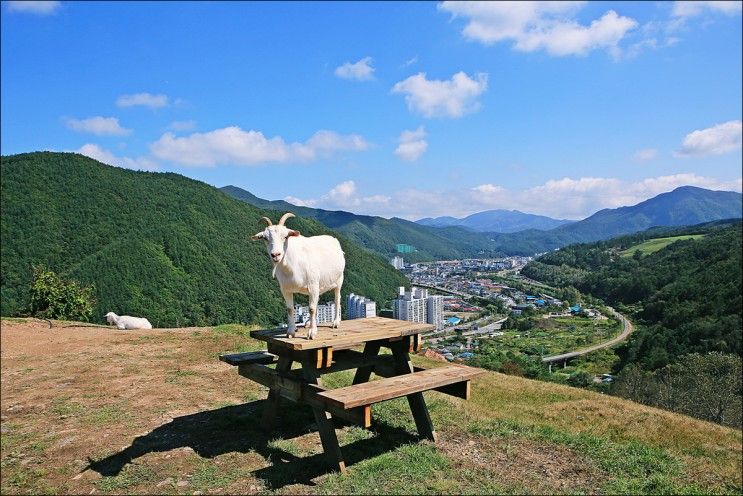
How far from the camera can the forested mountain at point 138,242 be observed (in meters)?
64.1

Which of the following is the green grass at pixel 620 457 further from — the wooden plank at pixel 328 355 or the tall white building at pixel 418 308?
the tall white building at pixel 418 308

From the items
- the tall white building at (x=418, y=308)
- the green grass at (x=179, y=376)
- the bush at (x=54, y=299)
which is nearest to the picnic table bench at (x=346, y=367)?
the green grass at (x=179, y=376)

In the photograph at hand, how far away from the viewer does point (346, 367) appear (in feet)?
24.1

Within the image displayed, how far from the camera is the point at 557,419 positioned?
8.84 m

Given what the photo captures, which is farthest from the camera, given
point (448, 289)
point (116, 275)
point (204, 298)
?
point (448, 289)

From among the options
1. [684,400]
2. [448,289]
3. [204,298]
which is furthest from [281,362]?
[448,289]

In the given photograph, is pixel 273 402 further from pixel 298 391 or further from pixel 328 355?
pixel 328 355

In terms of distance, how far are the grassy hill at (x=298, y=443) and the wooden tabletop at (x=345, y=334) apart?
5.15ft

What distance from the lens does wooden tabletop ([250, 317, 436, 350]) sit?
6242mm

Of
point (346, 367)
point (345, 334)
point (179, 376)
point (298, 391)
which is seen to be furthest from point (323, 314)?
point (298, 391)

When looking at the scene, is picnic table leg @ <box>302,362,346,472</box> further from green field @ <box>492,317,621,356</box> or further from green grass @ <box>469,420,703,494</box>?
green field @ <box>492,317,621,356</box>

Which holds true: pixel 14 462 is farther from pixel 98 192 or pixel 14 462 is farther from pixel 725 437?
pixel 98 192

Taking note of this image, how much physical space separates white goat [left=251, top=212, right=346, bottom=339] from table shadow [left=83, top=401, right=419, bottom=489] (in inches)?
Answer: 66.5

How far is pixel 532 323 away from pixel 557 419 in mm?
93877
